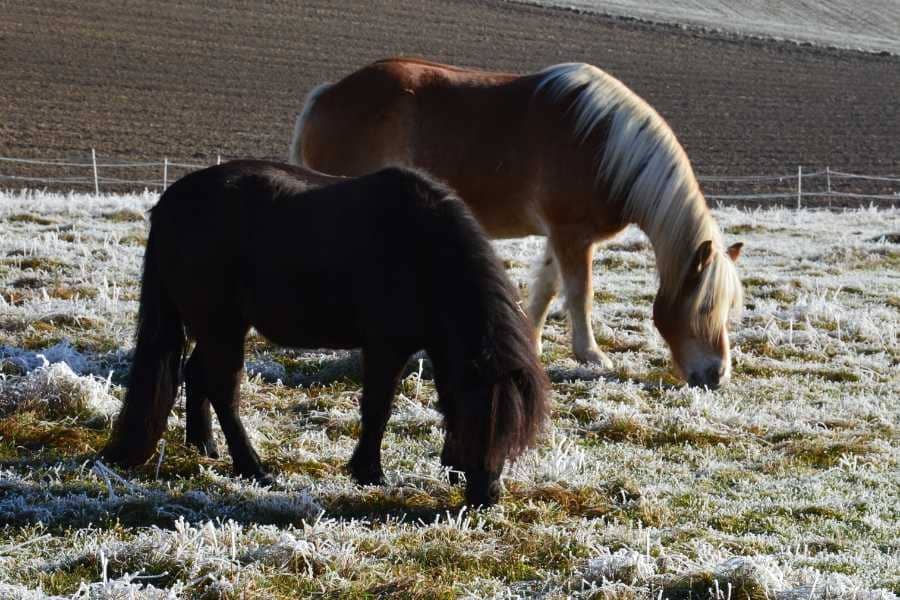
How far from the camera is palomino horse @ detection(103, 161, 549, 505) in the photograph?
457 centimetres

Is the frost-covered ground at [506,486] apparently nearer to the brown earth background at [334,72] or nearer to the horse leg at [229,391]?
the horse leg at [229,391]

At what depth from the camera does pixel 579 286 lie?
7.93m

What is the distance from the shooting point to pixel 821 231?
16.0 meters

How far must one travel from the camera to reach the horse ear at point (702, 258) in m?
7.06

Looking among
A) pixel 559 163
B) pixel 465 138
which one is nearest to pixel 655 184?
pixel 559 163

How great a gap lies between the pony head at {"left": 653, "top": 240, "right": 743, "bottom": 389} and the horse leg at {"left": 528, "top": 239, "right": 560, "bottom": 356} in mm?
1234

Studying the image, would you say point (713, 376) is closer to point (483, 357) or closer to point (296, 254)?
point (483, 357)

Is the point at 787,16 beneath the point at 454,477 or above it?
above

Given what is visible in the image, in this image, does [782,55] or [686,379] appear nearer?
[686,379]

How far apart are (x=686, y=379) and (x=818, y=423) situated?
94 centimetres

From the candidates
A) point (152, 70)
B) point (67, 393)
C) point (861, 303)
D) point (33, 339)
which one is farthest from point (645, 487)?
point (152, 70)

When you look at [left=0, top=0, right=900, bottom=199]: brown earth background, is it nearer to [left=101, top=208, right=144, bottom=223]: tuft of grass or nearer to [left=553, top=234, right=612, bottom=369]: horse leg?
[left=101, top=208, right=144, bottom=223]: tuft of grass

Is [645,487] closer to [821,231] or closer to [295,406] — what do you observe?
[295,406]

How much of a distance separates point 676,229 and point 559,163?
3.41ft
